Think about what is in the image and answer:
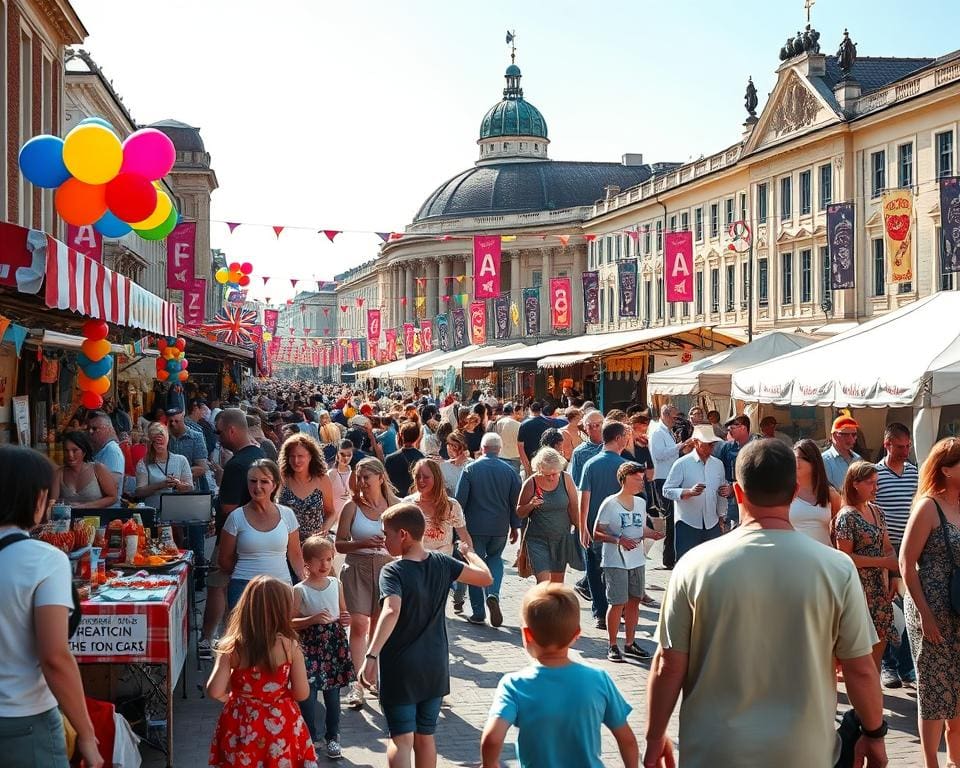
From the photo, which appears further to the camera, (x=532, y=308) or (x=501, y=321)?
(x=501, y=321)

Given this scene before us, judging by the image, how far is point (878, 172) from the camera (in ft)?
123

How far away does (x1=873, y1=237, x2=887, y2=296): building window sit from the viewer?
36.9 metres

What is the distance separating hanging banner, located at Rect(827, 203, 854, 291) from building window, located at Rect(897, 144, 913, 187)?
6.77 m

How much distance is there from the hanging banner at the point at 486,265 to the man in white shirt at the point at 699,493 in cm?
2297

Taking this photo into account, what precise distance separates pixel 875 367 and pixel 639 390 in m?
25.4

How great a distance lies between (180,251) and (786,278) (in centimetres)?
2378

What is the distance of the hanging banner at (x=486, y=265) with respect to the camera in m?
32.9

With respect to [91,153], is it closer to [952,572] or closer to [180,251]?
[952,572]

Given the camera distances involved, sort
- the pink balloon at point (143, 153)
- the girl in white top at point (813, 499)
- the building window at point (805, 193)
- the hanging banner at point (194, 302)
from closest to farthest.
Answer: the girl in white top at point (813, 499) < the pink balloon at point (143, 153) < the hanging banner at point (194, 302) < the building window at point (805, 193)

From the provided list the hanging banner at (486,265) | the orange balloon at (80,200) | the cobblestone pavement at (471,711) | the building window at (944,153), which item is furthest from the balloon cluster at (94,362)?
the building window at (944,153)

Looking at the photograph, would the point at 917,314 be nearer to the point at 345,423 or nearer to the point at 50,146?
the point at 50,146

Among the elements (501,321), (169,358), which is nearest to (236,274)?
(169,358)

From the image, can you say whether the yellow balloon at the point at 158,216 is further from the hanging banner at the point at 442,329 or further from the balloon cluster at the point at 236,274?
the hanging banner at the point at 442,329

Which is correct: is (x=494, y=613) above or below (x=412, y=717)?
below
